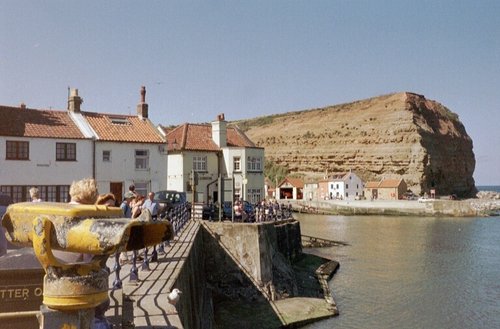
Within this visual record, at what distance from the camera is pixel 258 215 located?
29.2 m

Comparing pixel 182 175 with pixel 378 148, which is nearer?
pixel 182 175

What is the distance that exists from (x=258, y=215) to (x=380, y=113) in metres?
132

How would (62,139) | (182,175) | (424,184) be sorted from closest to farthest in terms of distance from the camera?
(62,139), (182,175), (424,184)

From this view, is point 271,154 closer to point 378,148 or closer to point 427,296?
point 378,148

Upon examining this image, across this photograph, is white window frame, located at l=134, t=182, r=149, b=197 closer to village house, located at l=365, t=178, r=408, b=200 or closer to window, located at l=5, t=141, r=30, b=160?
window, located at l=5, t=141, r=30, b=160

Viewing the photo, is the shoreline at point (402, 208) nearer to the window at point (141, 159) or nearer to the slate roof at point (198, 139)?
the slate roof at point (198, 139)

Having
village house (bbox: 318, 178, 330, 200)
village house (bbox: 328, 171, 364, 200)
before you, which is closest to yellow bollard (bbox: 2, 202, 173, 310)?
village house (bbox: 328, 171, 364, 200)

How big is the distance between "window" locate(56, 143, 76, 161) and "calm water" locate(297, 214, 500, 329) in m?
17.6

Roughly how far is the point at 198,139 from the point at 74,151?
14.2m

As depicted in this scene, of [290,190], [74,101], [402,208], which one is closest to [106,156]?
[74,101]

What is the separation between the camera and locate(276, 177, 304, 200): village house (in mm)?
111812

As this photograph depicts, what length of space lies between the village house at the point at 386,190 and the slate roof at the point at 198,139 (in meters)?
72.3

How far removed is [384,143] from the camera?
5492 inches

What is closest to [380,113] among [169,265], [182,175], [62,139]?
[182,175]
